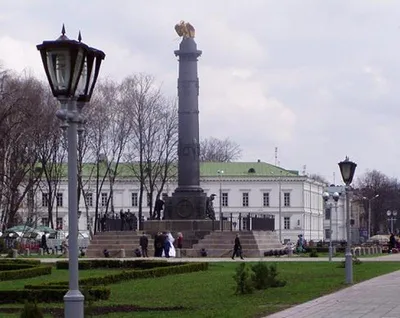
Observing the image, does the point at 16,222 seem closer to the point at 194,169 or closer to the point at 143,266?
the point at 194,169

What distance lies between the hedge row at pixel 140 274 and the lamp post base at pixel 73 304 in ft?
38.3

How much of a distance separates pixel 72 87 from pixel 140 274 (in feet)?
68.7

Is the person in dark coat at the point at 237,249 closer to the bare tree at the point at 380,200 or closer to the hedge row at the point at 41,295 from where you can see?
the hedge row at the point at 41,295

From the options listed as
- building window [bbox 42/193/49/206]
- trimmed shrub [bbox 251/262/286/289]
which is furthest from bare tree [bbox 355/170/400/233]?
trimmed shrub [bbox 251/262/286/289]

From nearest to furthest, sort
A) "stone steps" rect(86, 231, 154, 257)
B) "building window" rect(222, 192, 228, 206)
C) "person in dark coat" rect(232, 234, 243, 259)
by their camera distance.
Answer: "person in dark coat" rect(232, 234, 243, 259) < "stone steps" rect(86, 231, 154, 257) < "building window" rect(222, 192, 228, 206)

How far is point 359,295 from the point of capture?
23172 mm

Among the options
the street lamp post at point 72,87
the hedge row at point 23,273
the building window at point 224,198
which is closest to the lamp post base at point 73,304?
the street lamp post at point 72,87

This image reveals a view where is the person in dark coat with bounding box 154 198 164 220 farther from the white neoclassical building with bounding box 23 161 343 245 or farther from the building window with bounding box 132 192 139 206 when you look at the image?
the white neoclassical building with bounding box 23 161 343 245

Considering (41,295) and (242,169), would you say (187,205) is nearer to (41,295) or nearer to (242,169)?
(41,295)

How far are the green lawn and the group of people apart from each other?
17.5m

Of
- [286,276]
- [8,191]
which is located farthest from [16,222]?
[286,276]

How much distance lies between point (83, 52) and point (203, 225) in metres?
45.3

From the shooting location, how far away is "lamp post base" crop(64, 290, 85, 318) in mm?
11422

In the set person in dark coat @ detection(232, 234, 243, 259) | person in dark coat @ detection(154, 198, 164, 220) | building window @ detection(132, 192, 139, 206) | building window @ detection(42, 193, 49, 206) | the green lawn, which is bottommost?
the green lawn
